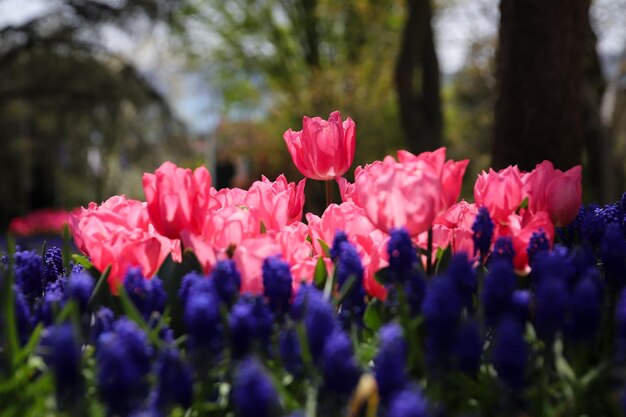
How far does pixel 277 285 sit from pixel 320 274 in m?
0.26

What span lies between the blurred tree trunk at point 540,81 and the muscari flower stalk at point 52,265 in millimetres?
2024

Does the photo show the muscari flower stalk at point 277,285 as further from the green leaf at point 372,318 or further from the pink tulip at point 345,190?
the pink tulip at point 345,190

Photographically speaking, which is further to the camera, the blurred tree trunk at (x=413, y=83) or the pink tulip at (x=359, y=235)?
the blurred tree trunk at (x=413, y=83)

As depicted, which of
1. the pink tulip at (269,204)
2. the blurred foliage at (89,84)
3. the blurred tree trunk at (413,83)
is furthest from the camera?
the blurred foliage at (89,84)

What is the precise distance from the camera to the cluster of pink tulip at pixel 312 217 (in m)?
1.41

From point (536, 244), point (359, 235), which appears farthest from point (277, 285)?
point (536, 244)

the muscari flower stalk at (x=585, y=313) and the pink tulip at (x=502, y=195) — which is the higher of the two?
the pink tulip at (x=502, y=195)

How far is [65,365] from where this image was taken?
39.6 inches

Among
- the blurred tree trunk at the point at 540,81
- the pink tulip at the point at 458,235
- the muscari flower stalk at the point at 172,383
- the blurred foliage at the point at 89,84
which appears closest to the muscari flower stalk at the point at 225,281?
the muscari flower stalk at the point at 172,383

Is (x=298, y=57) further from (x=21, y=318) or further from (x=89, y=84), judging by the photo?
(x=21, y=318)

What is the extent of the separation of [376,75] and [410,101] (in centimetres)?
1336

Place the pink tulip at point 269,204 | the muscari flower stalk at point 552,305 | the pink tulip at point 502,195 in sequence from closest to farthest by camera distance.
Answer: the muscari flower stalk at point 552,305, the pink tulip at point 502,195, the pink tulip at point 269,204

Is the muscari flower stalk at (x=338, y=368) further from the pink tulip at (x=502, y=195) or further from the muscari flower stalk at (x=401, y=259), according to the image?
the pink tulip at (x=502, y=195)

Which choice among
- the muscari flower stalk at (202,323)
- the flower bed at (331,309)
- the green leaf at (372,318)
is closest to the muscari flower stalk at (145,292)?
the flower bed at (331,309)
